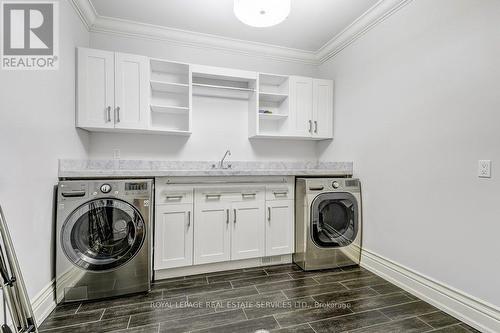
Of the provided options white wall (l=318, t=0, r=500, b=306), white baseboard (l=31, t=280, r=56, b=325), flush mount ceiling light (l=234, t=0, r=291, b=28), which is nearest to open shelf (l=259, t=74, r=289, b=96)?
white wall (l=318, t=0, r=500, b=306)

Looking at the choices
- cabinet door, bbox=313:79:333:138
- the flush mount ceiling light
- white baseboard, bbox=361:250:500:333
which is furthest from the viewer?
cabinet door, bbox=313:79:333:138

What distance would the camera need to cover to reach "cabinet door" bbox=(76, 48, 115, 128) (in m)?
2.40

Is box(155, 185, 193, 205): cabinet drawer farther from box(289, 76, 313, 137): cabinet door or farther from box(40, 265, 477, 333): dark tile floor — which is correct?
box(289, 76, 313, 137): cabinet door

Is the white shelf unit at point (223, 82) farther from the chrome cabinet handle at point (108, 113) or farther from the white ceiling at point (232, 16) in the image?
the chrome cabinet handle at point (108, 113)

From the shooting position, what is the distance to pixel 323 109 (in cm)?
321

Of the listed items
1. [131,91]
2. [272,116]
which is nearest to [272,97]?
[272,116]

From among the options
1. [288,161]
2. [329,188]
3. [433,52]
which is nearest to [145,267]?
[329,188]

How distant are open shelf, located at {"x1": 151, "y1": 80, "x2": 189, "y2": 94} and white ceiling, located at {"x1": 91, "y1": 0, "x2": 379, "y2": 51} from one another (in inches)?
26.9

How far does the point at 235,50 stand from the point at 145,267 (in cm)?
266

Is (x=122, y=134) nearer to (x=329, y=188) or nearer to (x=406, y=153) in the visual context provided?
(x=329, y=188)

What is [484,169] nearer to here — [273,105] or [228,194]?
[228,194]

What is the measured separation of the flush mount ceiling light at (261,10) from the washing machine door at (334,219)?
1632 millimetres

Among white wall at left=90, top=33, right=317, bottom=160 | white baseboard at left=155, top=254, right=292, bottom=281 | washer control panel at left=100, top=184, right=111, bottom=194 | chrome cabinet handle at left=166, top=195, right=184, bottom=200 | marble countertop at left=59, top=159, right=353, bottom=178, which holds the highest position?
white wall at left=90, top=33, right=317, bottom=160
